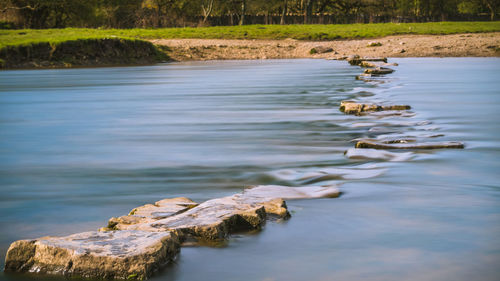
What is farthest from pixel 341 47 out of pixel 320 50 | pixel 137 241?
pixel 137 241

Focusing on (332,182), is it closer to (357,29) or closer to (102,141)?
(102,141)

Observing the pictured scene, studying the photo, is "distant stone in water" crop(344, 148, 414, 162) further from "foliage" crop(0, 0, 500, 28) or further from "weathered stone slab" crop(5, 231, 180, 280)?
"foliage" crop(0, 0, 500, 28)

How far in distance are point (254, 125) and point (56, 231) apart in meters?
5.16

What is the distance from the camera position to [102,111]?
11539mm

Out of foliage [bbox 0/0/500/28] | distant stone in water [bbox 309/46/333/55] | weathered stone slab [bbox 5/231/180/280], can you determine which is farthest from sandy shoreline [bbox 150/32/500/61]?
weathered stone slab [bbox 5/231/180/280]

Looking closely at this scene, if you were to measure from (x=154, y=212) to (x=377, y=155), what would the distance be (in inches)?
102

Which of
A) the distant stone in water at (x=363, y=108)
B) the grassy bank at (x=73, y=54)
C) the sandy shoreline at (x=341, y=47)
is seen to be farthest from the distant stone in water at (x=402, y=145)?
the sandy shoreline at (x=341, y=47)

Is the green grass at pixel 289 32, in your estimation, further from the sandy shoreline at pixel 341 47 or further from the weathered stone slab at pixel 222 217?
the weathered stone slab at pixel 222 217

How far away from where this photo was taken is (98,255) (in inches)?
113

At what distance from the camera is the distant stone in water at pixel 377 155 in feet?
18.5

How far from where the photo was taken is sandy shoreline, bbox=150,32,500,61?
29344 mm

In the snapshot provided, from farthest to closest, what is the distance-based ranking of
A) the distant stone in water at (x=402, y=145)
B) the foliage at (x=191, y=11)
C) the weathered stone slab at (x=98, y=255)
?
the foliage at (x=191, y=11)
the distant stone in water at (x=402, y=145)
the weathered stone slab at (x=98, y=255)

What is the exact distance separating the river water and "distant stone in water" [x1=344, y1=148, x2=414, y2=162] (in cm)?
3

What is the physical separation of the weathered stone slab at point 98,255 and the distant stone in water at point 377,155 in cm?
290
